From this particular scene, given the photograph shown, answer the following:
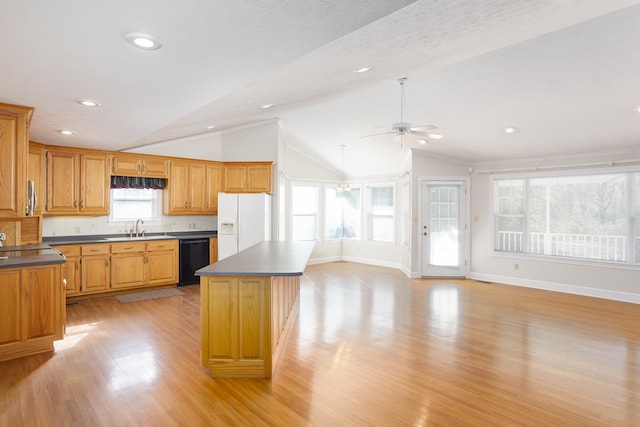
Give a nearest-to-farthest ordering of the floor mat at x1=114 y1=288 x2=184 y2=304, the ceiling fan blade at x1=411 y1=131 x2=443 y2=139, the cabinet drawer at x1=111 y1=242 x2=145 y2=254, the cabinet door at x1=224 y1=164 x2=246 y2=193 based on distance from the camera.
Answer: the ceiling fan blade at x1=411 y1=131 x2=443 y2=139 → the floor mat at x1=114 y1=288 x2=184 y2=304 → the cabinet drawer at x1=111 y1=242 x2=145 y2=254 → the cabinet door at x1=224 y1=164 x2=246 y2=193

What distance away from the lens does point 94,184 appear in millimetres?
5488

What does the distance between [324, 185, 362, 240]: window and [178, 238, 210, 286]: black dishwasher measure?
339 centimetres

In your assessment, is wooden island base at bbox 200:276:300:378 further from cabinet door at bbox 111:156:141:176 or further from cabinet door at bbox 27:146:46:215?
cabinet door at bbox 111:156:141:176

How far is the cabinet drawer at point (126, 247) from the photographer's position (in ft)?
17.7

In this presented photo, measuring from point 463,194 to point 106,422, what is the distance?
263 inches

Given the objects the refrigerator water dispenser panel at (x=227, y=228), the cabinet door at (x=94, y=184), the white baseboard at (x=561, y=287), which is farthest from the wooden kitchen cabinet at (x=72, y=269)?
the white baseboard at (x=561, y=287)

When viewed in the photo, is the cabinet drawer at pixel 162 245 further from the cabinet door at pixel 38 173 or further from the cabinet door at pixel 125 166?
the cabinet door at pixel 38 173

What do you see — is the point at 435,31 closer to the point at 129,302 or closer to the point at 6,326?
the point at 6,326

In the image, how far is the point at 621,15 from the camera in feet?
8.85

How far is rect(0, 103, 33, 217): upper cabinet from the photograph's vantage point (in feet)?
10.3

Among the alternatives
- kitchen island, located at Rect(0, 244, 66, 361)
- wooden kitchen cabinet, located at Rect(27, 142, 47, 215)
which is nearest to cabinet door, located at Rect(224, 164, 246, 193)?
wooden kitchen cabinet, located at Rect(27, 142, 47, 215)

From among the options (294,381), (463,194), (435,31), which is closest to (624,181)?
(463,194)

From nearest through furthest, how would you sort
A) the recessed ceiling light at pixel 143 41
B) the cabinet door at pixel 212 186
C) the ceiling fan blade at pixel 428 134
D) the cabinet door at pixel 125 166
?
the recessed ceiling light at pixel 143 41
the ceiling fan blade at pixel 428 134
the cabinet door at pixel 125 166
the cabinet door at pixel 212 186

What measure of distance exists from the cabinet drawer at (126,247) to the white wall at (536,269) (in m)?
6.14
